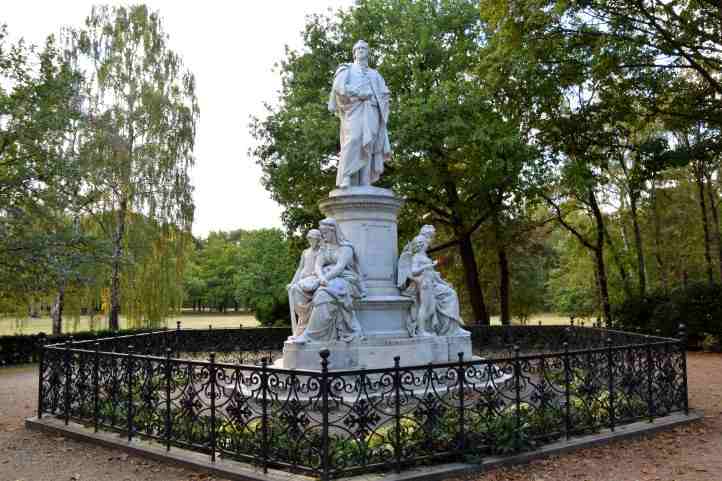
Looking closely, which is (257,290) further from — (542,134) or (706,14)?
(706,14)

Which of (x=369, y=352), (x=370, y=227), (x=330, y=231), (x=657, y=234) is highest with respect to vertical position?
(x=657, y=234)

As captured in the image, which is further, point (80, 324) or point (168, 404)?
point (80, 324)

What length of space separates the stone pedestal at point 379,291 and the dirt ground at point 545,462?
3198 millimetres

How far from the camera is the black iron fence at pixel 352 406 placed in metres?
5.99

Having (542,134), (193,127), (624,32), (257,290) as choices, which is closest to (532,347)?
(542,134)

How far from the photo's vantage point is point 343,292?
9328 millimetres

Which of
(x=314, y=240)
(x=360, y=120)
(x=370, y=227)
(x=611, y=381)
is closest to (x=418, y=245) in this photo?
(x=370, y=227)

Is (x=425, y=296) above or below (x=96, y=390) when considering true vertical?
above

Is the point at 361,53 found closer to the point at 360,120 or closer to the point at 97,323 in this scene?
the point at 360,120

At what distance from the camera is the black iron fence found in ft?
19.6

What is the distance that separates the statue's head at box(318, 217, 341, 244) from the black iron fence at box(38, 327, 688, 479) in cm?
245

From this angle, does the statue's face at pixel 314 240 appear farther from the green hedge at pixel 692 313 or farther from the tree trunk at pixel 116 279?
the tree trunk at pixel 116 279

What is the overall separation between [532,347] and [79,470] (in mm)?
15551

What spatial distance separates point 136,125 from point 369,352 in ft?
66.0
